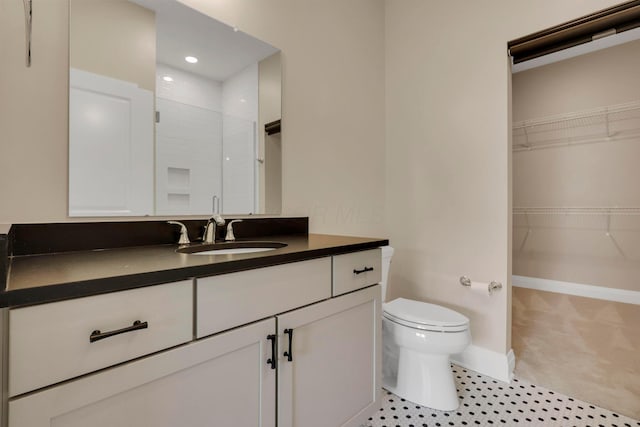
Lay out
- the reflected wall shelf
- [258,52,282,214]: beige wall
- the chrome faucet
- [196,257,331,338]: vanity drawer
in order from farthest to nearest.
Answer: the reflected wall shelf → [258,52,282,214]: beige wall → the chrome faucet → [196,257,331,338]: vanity drawer

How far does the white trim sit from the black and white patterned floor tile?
95.2 inches

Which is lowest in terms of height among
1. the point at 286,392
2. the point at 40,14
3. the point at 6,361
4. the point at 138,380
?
the point at 286,392

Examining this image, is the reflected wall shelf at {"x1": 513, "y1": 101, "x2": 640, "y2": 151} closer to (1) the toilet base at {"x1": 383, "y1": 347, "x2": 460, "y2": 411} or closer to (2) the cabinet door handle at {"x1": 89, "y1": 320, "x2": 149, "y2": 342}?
(1) the toilet base at {"x1": 383, "y1": 347, "x2": 460, "y2": 411}

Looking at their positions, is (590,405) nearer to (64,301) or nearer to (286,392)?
(286,392)

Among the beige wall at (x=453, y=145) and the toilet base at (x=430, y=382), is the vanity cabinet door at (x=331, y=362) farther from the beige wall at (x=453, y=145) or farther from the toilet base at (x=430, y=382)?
the beige wall at (x=453, y=145)

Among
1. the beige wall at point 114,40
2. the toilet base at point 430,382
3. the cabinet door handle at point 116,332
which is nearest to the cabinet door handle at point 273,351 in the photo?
the cabinet door handle at point 116,332

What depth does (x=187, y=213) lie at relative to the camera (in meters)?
1.39

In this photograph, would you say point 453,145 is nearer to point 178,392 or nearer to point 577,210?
point 178,392

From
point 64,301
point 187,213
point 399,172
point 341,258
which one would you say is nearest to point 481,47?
point 399,172

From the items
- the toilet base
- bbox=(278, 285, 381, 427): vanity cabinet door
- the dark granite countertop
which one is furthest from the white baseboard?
the dark granite countertop

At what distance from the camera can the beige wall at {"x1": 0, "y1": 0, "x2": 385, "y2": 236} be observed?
993mm

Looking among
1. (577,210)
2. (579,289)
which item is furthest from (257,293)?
(579,289)

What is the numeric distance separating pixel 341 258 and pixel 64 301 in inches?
35.0

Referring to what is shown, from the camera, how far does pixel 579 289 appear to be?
3510 mm
